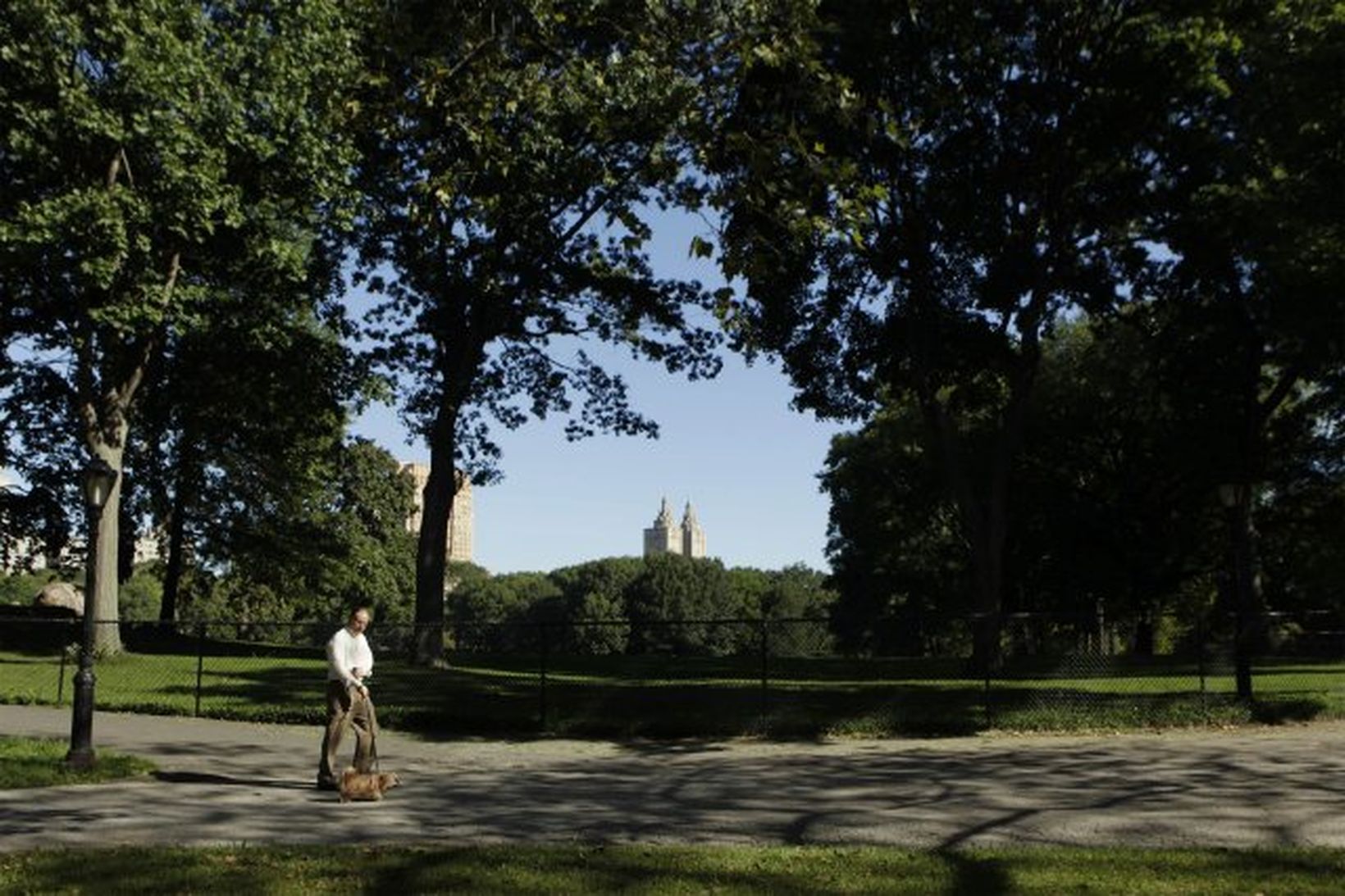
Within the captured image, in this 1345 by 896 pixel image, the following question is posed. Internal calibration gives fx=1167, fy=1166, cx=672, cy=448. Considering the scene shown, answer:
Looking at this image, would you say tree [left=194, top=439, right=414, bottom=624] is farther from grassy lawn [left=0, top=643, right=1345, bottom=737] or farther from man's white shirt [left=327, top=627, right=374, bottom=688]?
man's white shirt [left=327, top=627, right=374, bottom=688]

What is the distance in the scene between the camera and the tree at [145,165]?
2230 centimetres

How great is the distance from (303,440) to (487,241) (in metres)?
14.5

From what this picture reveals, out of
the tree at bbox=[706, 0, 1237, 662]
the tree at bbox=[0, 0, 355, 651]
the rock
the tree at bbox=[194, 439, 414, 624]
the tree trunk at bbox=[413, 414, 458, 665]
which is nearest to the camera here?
the tree at bbox=[0, 0, 355, 651]

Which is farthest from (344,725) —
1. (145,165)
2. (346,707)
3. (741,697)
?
(145,165)

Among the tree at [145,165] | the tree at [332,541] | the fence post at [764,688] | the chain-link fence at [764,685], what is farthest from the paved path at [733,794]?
the tree at [332,541]

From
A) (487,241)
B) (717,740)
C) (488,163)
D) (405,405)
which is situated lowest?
(717,740)

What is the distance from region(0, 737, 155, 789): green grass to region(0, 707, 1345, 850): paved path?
1.36 ft

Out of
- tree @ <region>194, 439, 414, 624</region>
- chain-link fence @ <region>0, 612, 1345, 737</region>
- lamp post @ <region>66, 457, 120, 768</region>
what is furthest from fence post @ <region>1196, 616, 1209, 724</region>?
tree @ <region>194, 439, 414, 624</region>

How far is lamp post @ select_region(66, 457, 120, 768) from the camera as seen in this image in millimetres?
12977

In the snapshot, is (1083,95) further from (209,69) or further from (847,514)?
A: (847,514)

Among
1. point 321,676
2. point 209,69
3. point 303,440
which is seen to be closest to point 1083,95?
point 209,69

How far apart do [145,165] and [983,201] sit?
57.8ft

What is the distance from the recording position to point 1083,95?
80.7ft

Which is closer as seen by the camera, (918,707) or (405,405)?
(918,707)
